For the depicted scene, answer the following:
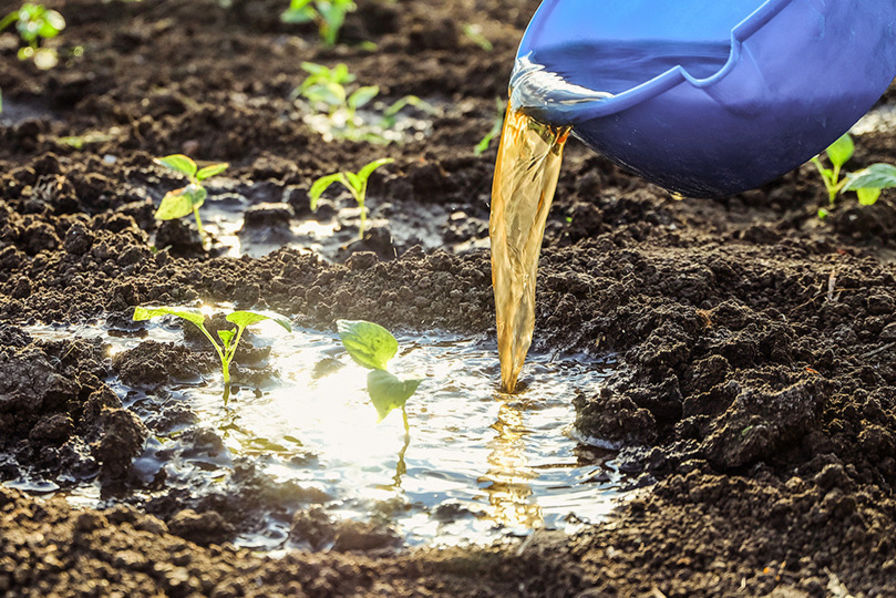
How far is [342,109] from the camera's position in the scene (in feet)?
18.1

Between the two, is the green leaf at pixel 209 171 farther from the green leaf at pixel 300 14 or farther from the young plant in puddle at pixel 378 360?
the green leaf at pixel 300 14

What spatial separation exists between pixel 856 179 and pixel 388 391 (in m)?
1.97

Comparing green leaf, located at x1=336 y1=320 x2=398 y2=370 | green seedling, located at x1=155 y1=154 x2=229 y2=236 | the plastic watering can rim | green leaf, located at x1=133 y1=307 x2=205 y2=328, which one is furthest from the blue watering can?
green seedling, located at x1=155 y1=154 x2=229 y2=236

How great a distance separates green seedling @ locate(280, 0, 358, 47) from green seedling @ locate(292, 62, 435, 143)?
2.60 ft

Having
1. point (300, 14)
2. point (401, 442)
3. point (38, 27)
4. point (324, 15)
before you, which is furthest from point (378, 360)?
point (300, 14)

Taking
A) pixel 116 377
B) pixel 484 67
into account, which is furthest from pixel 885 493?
pixel 484 67

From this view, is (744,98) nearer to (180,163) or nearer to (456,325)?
(456,325)

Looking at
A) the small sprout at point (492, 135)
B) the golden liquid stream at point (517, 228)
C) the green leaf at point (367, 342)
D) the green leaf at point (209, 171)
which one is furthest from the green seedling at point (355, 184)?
the green leaf at point (367, 342)

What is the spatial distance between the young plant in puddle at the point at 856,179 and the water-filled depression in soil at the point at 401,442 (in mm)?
1197

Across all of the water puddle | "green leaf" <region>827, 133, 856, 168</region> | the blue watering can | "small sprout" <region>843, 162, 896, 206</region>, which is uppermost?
the blue watering can

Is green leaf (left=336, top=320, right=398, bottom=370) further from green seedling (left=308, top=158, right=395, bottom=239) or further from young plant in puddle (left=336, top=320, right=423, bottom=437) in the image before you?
green seedling (left=308, top=158, right=395, bottom=239)

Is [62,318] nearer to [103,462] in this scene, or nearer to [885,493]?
[103,462]

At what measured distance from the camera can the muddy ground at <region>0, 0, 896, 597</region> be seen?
7.27ft

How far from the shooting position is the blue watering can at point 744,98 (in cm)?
249
